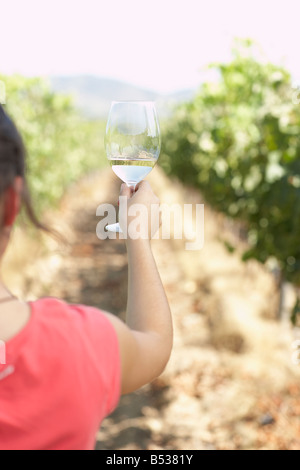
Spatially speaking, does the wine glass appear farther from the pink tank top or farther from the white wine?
the pink tank top

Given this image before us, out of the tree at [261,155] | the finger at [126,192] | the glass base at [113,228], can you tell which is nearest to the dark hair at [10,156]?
the finger at [126,192]

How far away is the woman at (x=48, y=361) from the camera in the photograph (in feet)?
2.84

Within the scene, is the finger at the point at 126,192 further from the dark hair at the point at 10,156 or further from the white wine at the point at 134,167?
the dark hair at the point at 10,156

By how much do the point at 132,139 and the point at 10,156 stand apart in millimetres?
541

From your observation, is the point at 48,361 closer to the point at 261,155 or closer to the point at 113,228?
the point at 113,228

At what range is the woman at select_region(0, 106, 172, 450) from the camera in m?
0.86

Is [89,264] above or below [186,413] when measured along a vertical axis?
below

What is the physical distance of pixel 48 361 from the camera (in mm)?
865

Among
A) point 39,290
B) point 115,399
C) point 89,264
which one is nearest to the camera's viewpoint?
point 115,399

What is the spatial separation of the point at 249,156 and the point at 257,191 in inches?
12.8

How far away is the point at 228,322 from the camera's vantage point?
19.4 ft

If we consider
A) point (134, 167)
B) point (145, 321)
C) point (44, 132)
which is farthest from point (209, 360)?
point (44, 132)
